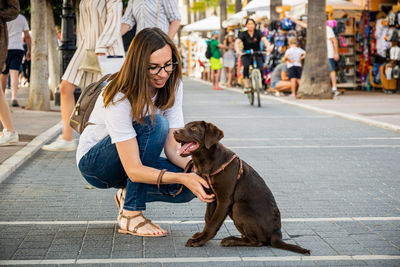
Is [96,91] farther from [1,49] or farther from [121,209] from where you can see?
[1,49]

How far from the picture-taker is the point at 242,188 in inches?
162

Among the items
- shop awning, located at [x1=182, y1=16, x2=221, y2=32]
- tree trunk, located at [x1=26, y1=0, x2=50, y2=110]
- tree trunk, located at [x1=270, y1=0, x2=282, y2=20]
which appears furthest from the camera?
shop awning, located at [x1=182, y1=16, x2=221, y2=32]

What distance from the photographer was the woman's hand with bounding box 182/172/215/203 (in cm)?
399

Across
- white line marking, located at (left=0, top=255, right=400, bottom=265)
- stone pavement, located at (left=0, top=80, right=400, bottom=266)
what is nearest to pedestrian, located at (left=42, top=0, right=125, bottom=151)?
stone pavement, located at (left=0, top=80, right=400, bottom=266)

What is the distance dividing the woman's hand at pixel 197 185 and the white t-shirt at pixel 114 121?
0.49m

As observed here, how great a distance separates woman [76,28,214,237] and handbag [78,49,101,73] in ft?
9.52

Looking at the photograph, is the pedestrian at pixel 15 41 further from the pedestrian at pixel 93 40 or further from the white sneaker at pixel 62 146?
the pedestrian at pixel 93 40

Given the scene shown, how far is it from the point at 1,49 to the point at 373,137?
5.64 metres

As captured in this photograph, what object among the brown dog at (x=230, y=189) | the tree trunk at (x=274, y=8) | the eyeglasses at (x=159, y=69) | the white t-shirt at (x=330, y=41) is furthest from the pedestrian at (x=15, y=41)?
the tree trunk at (x=274, y=8)

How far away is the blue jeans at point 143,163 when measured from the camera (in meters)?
4.41

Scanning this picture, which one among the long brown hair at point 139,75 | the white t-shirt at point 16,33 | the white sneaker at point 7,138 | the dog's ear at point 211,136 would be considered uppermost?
the white t-shirt at point 16,33

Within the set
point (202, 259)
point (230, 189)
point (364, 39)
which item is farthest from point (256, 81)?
point (202, 259)

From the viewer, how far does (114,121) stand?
13.9 ft

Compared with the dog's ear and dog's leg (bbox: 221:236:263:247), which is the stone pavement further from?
the dog's ear
